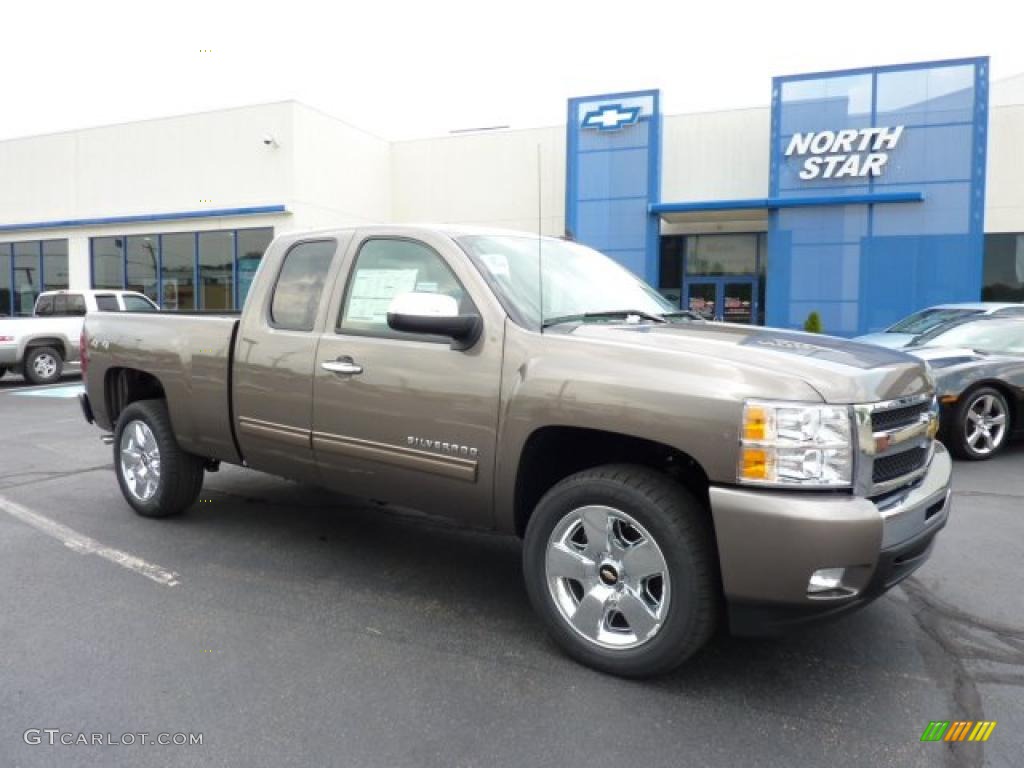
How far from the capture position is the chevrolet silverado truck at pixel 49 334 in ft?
47.3

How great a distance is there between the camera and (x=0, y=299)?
27719 millimetres

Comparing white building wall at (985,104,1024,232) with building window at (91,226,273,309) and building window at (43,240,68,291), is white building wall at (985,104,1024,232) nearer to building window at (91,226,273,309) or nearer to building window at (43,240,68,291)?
building window at (91,226,273,309)

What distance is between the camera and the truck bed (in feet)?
15.6

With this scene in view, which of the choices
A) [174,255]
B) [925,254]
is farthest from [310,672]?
[174,255]

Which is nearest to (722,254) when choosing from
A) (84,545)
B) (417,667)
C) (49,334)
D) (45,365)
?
(49,334)

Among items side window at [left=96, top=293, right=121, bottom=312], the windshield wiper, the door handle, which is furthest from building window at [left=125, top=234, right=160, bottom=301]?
the windshield wiper

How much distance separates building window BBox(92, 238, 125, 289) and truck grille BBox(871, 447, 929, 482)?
26.1 metres

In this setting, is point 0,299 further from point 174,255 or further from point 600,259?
point 600,259

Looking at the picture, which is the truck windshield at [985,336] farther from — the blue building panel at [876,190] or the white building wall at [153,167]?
the white building wall at [153,167]

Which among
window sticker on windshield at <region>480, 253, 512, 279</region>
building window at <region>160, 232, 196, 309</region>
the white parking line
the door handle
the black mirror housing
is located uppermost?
building window at <region>160, 232, 196, 309</region>

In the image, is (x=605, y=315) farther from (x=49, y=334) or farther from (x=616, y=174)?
(x=616, y=174)

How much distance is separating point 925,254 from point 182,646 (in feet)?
62.8

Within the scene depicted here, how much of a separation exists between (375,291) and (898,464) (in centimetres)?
260

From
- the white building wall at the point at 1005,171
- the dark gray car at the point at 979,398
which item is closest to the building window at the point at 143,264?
the dark gray car at the point at 979,398
